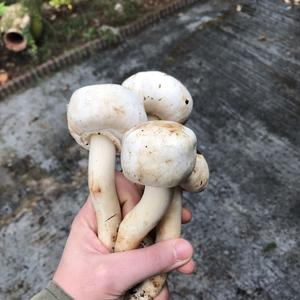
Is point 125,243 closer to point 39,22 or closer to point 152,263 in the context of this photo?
point 152,263

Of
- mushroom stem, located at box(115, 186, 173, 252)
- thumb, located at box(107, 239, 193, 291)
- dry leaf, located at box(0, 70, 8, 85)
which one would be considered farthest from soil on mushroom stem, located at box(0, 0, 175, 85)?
thumb, located at box(107, 239, 193, 291)

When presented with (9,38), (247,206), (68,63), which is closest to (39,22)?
(9,38)

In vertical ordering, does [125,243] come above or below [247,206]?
above

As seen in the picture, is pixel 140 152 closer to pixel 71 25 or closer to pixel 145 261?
pixel 145 261

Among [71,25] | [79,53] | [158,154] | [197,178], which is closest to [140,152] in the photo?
[158,154]

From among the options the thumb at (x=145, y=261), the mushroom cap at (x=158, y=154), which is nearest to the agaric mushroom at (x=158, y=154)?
the mushroom cap at (x=158, y=154)

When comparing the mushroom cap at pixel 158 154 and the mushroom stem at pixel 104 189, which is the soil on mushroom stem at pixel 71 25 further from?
the mushroom cap at pixel 158 154

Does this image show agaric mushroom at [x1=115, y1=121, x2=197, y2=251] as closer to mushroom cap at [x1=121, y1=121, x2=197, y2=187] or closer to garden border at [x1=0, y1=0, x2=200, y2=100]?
mushroom cap at [x1=121, y1=121, x2=197, y2=187]
